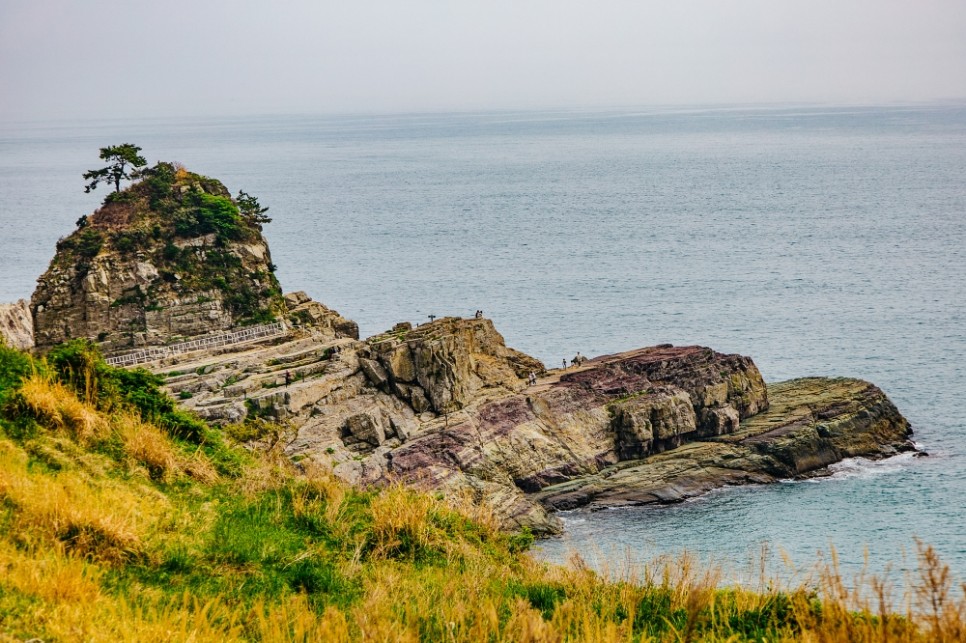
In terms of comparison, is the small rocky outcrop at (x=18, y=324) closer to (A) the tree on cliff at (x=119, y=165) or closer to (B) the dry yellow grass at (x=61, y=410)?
(A) the tree on cliff at (x=119, y=165)

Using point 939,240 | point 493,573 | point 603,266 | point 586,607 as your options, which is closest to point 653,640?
point 586,607

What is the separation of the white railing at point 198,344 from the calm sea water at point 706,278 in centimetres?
1860

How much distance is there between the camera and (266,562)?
11180mm

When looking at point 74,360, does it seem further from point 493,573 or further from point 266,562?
point 493,573

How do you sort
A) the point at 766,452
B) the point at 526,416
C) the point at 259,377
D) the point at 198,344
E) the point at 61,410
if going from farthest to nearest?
the point at 198,344 → the point at 766,452 → the point at 526,416 → the point at 259,377 → the point at 61,410

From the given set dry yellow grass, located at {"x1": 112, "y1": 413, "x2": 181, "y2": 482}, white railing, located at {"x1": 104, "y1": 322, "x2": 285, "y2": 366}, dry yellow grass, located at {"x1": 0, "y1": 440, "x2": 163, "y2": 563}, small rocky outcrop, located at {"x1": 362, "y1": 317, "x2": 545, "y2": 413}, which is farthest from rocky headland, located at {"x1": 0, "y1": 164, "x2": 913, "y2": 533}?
dry yellow grass, located at {"x1": 0, "y1": 440, "x2": 163, "y2": 563}

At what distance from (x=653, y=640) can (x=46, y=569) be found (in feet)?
19.0

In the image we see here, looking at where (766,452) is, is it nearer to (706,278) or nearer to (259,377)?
(259,377)

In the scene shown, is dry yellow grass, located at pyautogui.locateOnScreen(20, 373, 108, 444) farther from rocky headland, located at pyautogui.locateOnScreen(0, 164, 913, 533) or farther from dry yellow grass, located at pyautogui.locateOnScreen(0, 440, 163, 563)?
rocky headland, located at pyautogui.locateOnScreen(0, 164, 913, 533)

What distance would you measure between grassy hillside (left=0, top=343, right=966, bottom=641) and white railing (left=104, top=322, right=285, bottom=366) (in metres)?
29.5

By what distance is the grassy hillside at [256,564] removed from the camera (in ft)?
26.9

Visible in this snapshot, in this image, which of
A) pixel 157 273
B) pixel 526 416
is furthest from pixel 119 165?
pixel 526 416

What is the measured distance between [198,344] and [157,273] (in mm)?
5140

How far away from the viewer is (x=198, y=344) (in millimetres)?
45406
